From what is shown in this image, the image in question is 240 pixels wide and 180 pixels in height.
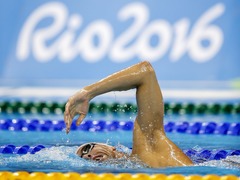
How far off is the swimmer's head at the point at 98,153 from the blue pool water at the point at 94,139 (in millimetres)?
Result: 40

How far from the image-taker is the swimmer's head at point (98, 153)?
3701 mm

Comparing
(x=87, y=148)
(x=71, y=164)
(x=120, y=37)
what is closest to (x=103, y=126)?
(x=120, y=37)

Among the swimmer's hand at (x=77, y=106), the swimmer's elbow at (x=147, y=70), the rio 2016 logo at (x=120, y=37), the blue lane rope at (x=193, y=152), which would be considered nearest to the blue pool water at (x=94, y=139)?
the blue lane rope at (x=193, y=152)

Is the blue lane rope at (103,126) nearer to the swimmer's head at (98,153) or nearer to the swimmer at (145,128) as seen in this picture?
the swimmer at (145,128)

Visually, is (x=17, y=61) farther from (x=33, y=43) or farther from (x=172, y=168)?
(x=172, y=168)

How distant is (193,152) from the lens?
15.1 ft

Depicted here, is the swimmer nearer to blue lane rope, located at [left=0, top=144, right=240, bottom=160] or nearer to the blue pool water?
the blue pool water

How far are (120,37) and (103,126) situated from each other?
170 centimetres

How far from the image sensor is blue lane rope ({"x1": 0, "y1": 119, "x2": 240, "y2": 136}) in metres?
5.85

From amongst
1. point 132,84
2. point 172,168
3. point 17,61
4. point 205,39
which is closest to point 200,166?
point 172,168

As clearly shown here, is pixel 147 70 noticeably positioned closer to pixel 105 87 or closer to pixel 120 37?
pixel 105 87

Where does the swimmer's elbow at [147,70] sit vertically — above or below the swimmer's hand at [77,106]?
above

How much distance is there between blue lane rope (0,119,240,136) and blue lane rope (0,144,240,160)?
1051 mm

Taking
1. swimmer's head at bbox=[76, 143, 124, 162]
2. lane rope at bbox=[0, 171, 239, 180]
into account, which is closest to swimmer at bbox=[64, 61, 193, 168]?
swimmer's head at bbox=[76, 143, 124, 162]
